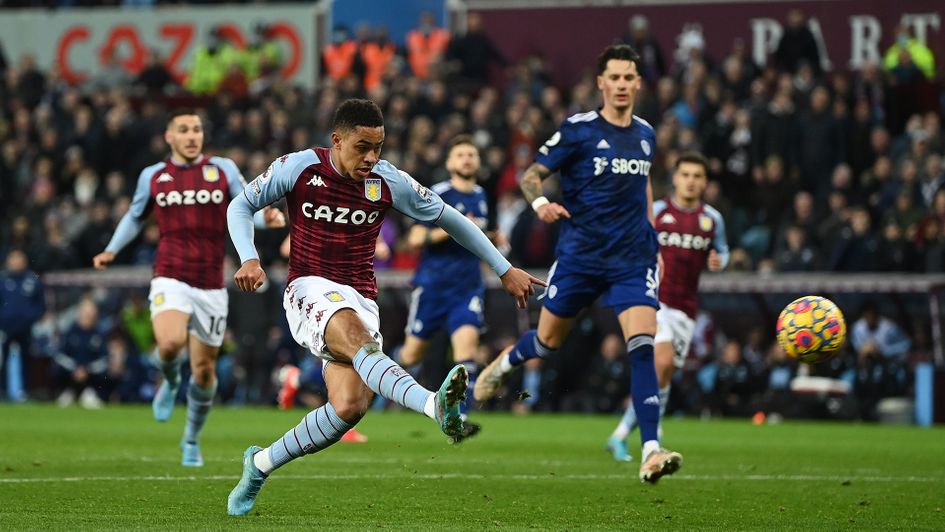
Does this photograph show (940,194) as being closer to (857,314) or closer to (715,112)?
(857,314)

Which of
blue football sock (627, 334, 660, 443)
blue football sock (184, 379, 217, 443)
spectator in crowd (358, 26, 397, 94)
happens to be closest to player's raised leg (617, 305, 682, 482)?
blue football sock (627, 334, 660, 443)

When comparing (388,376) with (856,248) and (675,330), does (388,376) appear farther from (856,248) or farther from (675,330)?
(856,248)

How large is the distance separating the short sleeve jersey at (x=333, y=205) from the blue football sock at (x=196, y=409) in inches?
148

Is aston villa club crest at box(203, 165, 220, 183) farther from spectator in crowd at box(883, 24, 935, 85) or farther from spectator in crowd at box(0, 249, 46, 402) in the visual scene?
spectator in crowd at box(883, 24, 935, 85)

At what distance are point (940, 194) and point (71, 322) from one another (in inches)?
520

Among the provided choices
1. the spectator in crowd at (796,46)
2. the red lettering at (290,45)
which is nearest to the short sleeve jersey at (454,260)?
the spectator in crowd at (796,46)

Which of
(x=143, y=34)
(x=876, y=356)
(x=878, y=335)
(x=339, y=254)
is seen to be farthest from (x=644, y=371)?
(x=143, y=34)

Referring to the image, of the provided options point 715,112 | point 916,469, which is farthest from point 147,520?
point 715,112

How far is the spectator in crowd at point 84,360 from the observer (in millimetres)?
24547

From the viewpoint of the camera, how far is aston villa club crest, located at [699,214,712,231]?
1427cm

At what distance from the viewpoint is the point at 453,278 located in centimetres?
1536

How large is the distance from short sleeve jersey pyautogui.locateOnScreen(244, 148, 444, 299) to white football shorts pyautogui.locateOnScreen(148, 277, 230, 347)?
400cm

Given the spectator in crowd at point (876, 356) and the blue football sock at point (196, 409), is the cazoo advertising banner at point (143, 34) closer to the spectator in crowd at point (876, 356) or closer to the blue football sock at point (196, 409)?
the spectator in crowd at point (876, 356)

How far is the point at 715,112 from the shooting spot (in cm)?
2412
